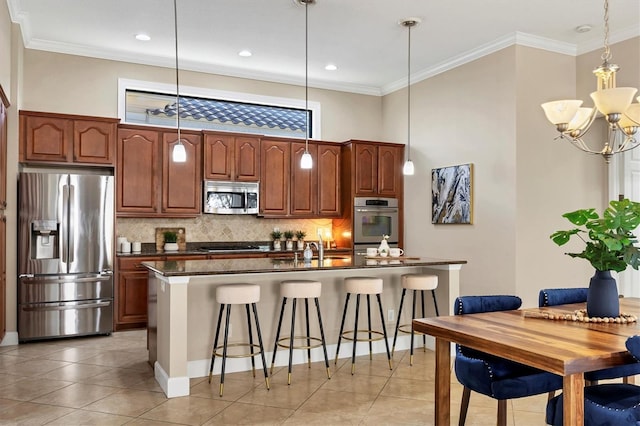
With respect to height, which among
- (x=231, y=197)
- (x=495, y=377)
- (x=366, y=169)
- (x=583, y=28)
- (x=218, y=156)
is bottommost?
(x=495, y=377)

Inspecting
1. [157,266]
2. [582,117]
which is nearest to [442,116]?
[582,117]

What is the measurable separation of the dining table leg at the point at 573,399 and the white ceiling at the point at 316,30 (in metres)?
3.66

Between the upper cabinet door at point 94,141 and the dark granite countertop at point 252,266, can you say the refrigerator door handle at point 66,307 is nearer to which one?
the upper cabinet door at point 94,141

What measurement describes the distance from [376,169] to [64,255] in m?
3.96

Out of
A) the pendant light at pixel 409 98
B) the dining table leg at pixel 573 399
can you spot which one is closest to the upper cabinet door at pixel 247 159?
the pendant light at pixel 409 98

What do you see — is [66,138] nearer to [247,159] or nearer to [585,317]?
[247,159]

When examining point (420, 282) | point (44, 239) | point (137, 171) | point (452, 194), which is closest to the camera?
point (420, 282)

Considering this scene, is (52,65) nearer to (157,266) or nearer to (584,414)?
(157,266)

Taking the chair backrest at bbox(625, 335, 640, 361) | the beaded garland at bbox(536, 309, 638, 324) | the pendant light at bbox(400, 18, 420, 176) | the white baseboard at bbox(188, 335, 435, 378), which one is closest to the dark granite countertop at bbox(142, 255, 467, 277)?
the white baseboard at bbox(188, 335, 435, 378)

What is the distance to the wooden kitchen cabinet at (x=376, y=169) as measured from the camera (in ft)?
23.1

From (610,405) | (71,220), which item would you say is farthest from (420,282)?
(71,220)

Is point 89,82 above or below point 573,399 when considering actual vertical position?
above

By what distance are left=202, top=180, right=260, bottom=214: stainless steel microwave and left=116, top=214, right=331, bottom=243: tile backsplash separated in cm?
31

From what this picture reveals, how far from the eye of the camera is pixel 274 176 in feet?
22.3
